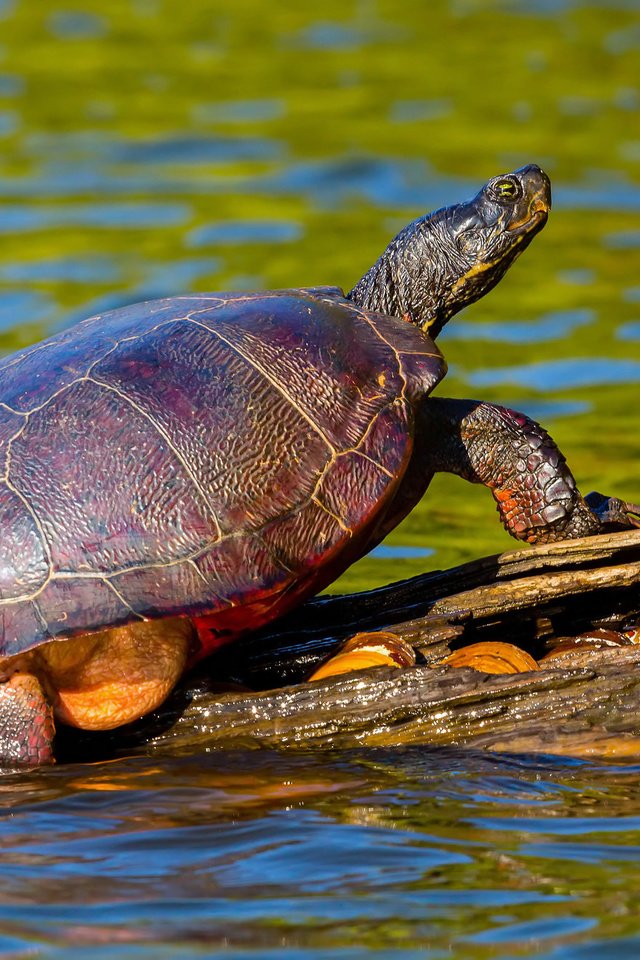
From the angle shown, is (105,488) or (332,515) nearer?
(105,488)

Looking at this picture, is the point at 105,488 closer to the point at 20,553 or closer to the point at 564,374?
the point at 20,553

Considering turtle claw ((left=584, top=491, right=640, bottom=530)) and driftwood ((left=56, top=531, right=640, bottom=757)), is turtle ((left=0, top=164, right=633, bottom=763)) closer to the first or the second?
turtle claw ((left=584, top=491, right=640, bottom=530))

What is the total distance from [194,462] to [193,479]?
0.06 meters

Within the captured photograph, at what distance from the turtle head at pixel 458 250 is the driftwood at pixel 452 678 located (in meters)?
1.24

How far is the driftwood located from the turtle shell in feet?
1.09

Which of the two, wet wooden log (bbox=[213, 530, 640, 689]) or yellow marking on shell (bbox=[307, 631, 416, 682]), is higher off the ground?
wet wooden log (bbox=[213, 530, 640, 689])

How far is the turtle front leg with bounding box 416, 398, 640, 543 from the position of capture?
550 centimetres

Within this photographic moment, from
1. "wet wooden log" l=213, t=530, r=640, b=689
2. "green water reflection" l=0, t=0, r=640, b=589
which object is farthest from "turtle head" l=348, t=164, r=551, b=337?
"green water reflection" l=0, t=0, r=640, b=589

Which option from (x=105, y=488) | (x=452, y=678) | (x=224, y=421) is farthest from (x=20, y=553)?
(x=452, y=678)

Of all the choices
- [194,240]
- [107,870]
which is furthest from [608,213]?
[107,870]

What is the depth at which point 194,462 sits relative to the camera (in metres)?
4.83

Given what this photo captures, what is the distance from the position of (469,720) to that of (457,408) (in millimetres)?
1345

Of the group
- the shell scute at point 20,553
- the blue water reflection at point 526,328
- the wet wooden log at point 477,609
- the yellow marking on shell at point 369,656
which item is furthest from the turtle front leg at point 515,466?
the blue water reflection at point 526,328

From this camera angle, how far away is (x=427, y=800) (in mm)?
4352
